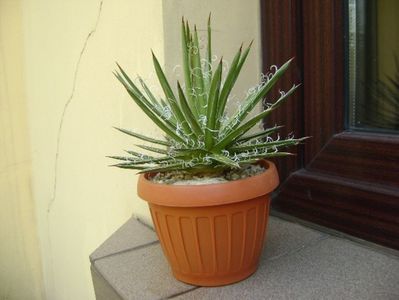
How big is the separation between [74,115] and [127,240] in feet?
1.72

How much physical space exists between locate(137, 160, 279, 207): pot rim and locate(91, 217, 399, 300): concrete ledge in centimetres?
15

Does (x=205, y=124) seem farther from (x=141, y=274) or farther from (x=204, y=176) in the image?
(x=141, y=274)

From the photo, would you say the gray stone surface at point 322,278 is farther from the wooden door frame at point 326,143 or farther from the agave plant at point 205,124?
the agave plant at point 205,124

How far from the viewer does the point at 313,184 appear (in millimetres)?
915

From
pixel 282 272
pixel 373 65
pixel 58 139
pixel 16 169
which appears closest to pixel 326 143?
pixel 373 65

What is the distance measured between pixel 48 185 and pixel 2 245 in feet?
1.99

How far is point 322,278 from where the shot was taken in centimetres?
72

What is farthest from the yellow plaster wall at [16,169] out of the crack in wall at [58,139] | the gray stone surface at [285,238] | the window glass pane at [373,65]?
the window glass pane at [373,65]

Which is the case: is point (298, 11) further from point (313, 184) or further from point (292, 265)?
point (292, 265)

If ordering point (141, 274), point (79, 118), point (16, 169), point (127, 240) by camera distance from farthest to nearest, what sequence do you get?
1. point (16, 169)
2. point (79, 118)
3. point (127, 240)
4. point (141, 274)

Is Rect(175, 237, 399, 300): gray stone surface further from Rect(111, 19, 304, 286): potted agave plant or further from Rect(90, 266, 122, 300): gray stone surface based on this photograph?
Rect(90, 266, 122, 300): gray stone surface

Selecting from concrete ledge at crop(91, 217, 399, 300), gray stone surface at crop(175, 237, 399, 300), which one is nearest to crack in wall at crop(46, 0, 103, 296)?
concrete ledge at crop(91, 217, 399, 300)

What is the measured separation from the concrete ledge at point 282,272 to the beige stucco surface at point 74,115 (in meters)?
0.17

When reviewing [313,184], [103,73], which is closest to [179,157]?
[313,184]
